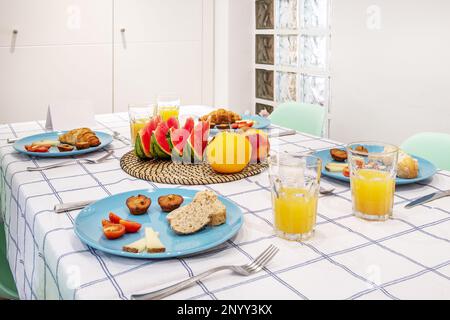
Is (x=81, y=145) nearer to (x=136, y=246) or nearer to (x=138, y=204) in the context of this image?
(x=138, y=204)

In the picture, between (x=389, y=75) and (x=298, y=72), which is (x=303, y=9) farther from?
(x=389, y=75)

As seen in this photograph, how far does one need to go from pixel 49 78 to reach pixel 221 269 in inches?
113

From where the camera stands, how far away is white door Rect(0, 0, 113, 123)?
3.19m

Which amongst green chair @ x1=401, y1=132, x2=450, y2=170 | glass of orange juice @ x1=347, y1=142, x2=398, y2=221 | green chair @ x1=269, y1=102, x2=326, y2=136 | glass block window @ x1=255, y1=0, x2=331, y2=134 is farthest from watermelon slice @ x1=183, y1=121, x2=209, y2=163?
glass block window @ x1=255, y1=0, x2=331, y2=134

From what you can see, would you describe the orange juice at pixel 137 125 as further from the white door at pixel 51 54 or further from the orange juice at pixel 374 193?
the white door at pixel 51 54

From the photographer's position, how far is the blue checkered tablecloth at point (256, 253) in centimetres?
79

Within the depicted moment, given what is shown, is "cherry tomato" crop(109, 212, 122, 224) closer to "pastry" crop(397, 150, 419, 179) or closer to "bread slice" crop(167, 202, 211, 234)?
"bread slice" crop(167, 202, 211, 234)

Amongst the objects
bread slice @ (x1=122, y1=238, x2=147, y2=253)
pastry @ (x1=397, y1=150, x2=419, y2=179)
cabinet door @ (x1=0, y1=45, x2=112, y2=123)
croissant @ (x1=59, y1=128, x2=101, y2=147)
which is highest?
cabinet door @ (x1=0, y1=45, x2=112, y2=123)

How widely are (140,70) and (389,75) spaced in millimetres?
1731

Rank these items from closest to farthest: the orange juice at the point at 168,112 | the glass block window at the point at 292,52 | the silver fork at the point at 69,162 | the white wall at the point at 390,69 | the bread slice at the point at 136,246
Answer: the bread slice at the point at 136,246, the silver fork at the point at 69,162, the orange juice at the point at 168,112, the white wall at the point at 390,69, the glass block window at the point at 292,52

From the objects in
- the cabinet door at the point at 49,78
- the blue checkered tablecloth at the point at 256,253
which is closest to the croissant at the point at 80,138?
the blue checkered tablecloth at the point at 256,253

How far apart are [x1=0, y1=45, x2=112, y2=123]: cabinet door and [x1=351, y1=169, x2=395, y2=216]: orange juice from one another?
2.71 metres

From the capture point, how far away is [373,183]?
1079 mm

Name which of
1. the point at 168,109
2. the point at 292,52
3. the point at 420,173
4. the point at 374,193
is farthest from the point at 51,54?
the point at 374,193
